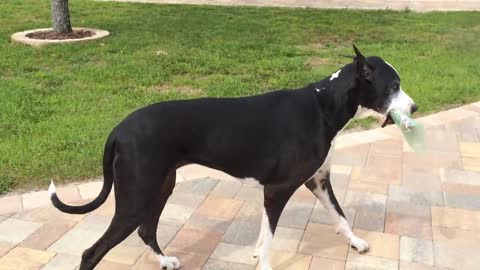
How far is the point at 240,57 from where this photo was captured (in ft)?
28.9

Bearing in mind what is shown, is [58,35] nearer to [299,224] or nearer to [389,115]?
[299,224]

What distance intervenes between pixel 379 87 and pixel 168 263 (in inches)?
66.7

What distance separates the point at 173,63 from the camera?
27.7 ft

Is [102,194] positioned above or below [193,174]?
above

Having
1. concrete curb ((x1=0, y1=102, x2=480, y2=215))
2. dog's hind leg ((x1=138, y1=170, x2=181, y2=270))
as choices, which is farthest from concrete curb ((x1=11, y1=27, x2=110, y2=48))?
dog's hind leg ((x1=138, y1=170, x2=181, y2=270))

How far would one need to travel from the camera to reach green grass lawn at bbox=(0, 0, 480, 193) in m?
5.55

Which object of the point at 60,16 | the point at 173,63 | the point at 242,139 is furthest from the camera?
the point at 60,16

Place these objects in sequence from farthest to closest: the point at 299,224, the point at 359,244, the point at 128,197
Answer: the point at 299,224, the point at 359,244, the point at 128,197

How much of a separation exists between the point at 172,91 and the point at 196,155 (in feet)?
13.3

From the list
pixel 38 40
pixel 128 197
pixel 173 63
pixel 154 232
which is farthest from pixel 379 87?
pixel 38 40

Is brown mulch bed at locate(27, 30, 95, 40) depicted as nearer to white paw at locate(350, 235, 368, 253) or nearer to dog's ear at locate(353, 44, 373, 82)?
white paw at locate(350, 235, 368, 253)

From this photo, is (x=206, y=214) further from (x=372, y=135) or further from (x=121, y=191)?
(x=372, y=135)

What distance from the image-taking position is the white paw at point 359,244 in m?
3.78

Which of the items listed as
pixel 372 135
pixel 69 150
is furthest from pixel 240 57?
pixel 69 150
